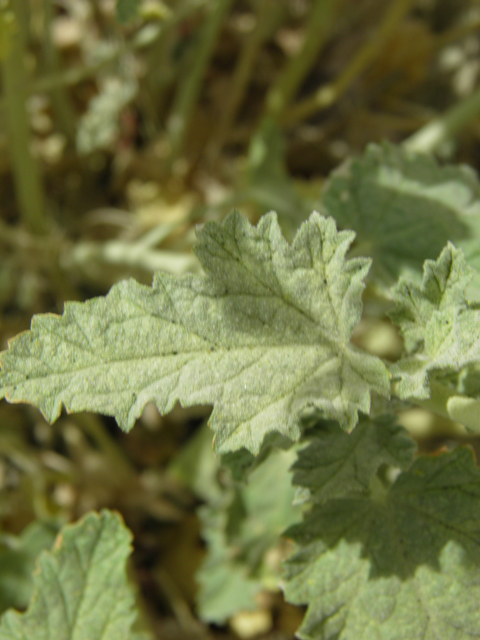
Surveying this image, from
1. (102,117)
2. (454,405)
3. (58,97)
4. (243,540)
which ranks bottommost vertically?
(454,405)

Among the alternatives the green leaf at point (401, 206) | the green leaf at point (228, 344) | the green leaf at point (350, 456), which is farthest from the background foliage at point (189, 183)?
the green leaf at point (228, 344)

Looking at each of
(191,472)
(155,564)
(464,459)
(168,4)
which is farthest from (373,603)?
(168,4)

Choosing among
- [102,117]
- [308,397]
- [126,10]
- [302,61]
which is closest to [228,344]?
[308,397]

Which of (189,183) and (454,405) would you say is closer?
(454,405)

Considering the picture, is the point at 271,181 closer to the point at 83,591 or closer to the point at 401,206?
the point at 401,206

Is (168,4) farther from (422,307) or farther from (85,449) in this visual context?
(422,307)

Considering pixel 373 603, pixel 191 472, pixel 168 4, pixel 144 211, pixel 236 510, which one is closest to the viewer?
pixel 373 603
